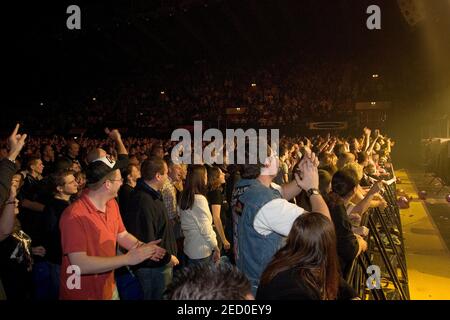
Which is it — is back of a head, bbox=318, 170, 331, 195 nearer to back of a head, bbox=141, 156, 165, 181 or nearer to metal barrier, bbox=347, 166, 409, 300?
metal barrier, bbox=347, 166, 409, 300

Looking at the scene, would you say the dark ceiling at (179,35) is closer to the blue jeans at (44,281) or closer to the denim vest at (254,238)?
the blue jeans at (44,281)

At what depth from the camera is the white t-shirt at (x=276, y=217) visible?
2600 mm

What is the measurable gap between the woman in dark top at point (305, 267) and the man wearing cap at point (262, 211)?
38 cm

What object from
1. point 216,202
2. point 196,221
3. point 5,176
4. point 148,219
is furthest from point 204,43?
point 5,176

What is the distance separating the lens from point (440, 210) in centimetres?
1003

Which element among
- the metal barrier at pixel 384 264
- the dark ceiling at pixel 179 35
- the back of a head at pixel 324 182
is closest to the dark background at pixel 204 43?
the dark ceiling at pixel 179 35

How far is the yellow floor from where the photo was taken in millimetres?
5426

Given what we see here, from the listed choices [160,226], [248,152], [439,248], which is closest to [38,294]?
[160,226]

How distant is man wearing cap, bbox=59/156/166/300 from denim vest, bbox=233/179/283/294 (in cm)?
60

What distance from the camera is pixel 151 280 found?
3.65 meters

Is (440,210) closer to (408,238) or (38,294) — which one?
(408,238)

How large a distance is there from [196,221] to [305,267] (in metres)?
2.38
